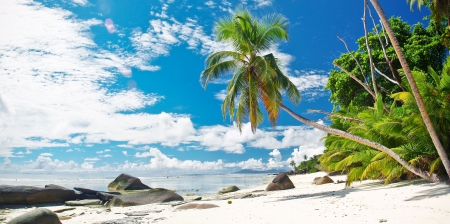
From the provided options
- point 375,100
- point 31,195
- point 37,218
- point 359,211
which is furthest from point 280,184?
point 31,195

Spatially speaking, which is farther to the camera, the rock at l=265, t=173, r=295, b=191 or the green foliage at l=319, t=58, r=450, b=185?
the rock at l=265, t=173, r=295, b=191

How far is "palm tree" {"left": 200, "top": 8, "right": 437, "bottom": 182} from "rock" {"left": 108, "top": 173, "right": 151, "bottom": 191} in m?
12.0

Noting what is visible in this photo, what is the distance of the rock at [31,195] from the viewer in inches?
577

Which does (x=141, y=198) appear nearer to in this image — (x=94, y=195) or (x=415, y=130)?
(x=94, y=195)

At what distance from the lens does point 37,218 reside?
7414 millimetres

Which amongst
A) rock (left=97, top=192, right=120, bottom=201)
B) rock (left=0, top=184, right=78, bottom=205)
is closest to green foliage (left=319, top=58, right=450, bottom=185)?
rock (left=97, top=192, right=120, bottom=201)

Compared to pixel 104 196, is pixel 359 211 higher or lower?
lower

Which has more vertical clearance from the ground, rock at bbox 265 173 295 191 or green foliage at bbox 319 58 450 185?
green foliage at bbox 319 58 450 185

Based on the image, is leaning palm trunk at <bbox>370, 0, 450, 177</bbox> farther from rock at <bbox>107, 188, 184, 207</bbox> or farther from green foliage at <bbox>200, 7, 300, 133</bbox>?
rock at <bbox>107, 188, 184, 207</bbox>

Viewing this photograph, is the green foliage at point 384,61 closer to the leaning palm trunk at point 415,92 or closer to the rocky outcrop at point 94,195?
the leaning palm trunk at point 415,92

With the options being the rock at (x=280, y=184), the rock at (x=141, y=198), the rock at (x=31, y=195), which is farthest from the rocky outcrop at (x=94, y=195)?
the rock at (x=280, y=184)

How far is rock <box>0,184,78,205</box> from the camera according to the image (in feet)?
48.1

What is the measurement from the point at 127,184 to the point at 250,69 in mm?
14800

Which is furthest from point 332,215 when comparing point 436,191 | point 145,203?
point 145,203
